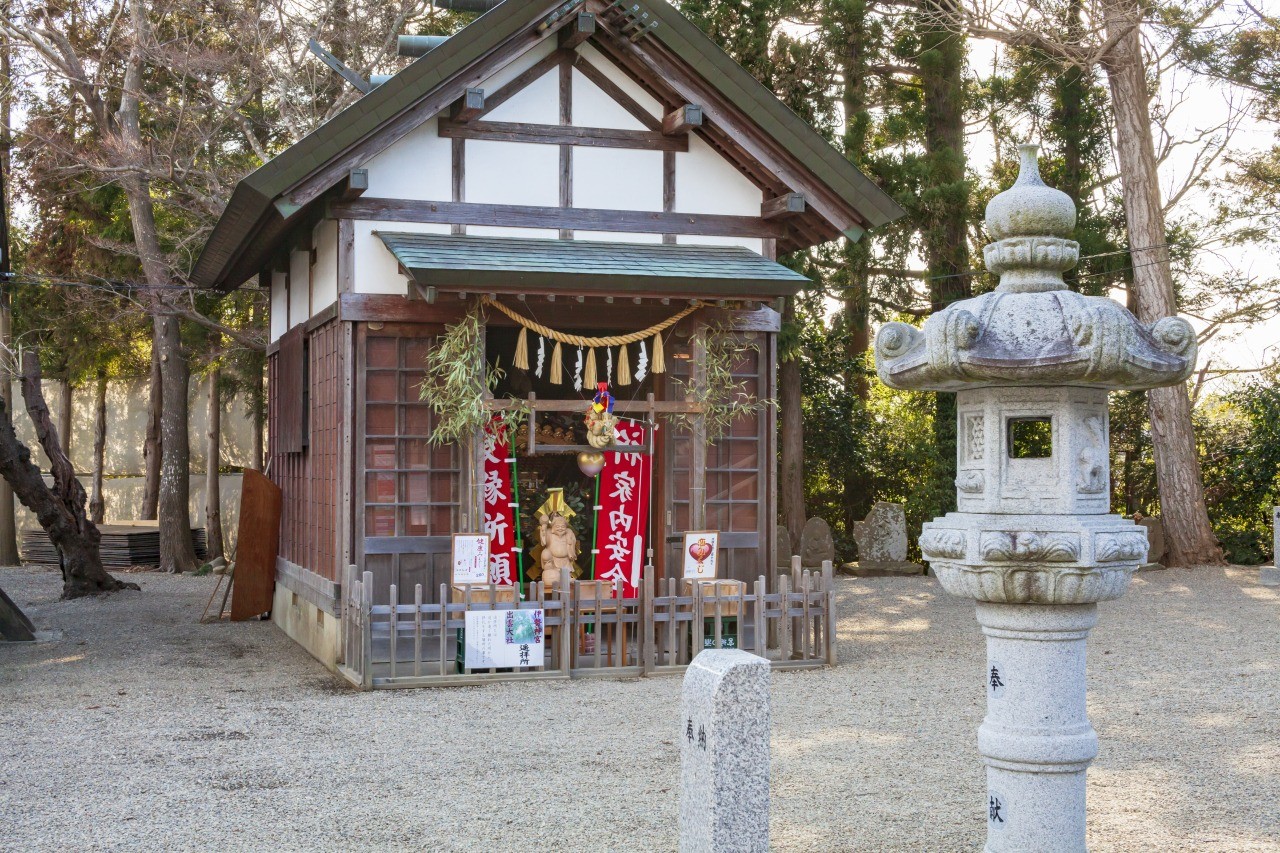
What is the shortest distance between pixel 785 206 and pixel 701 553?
338 centimetres

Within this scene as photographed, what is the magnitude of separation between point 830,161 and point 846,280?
8284mm

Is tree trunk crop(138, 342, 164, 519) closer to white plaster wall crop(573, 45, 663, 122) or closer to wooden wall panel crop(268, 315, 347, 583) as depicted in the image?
wooden wall panel crop(268, 315, 347, 583)

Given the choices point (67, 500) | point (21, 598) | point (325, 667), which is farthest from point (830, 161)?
Result: point (21, 598)

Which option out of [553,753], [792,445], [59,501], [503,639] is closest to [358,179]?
[503,639]

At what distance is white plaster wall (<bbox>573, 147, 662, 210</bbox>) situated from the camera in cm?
1170

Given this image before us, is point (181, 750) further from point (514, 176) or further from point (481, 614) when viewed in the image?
point (514, 176)

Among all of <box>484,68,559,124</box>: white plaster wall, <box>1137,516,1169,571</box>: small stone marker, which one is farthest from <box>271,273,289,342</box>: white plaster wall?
<box>1137,516,1169,571</box>: small stone marker

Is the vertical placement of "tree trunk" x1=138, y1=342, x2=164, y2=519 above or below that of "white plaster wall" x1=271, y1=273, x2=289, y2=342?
below

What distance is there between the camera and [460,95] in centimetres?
1104

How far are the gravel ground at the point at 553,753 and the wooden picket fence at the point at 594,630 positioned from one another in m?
0.33

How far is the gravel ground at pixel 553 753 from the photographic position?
20.0 feet

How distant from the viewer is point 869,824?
616 centimetres

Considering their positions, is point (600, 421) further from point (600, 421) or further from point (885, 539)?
point (885, 539)

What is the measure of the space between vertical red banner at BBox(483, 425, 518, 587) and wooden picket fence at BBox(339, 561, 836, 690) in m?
0.53
